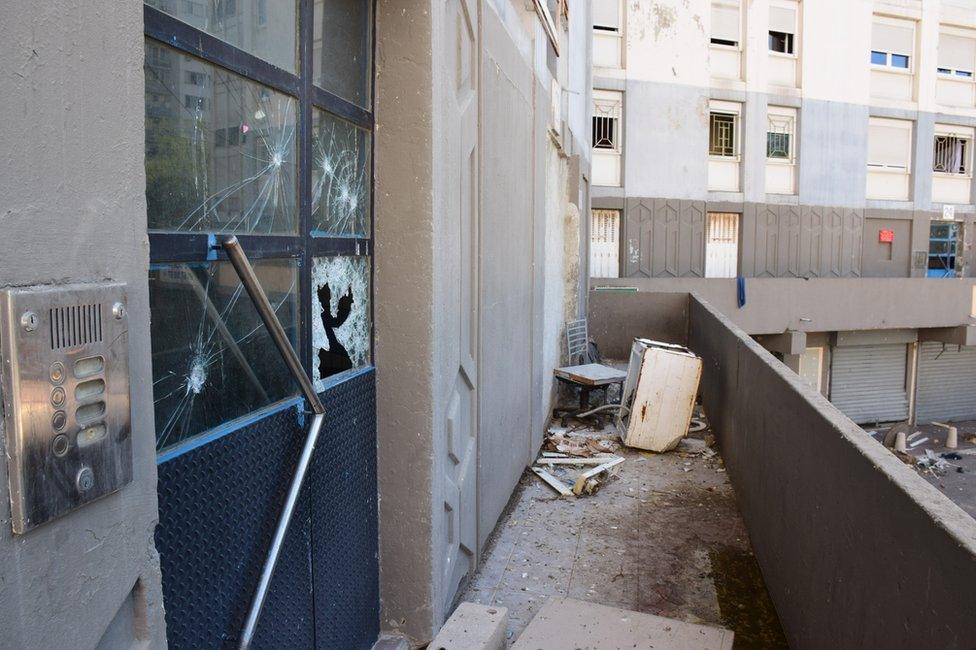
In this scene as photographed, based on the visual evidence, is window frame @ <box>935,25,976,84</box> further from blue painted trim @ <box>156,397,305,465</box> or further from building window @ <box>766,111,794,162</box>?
blue painted trim @ <box>156,397,305,465</box>

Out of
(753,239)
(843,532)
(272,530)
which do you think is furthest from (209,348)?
(753,239)

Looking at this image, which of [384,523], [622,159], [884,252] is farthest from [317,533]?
[884,252]

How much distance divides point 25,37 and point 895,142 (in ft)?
86.4

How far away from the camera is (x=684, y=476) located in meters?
7.61

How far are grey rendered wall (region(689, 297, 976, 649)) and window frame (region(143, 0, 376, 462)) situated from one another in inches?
86.9

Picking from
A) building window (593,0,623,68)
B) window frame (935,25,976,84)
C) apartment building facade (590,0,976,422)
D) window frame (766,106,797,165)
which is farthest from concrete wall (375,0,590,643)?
window frame (935,25,976,84)

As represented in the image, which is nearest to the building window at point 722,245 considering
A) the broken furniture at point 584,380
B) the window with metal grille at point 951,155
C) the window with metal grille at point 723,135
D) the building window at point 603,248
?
the window with metal grille at point 723,135

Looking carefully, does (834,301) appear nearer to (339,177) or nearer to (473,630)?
(473,630)

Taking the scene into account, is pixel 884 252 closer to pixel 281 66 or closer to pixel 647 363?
pixel 647 363

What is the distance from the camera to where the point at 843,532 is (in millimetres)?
3279

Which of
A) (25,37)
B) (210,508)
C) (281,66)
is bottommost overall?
(210,508)

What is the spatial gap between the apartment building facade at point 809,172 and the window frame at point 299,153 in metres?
15.4

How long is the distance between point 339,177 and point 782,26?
72.6 feet

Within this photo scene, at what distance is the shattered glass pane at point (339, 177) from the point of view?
10.3 feet
